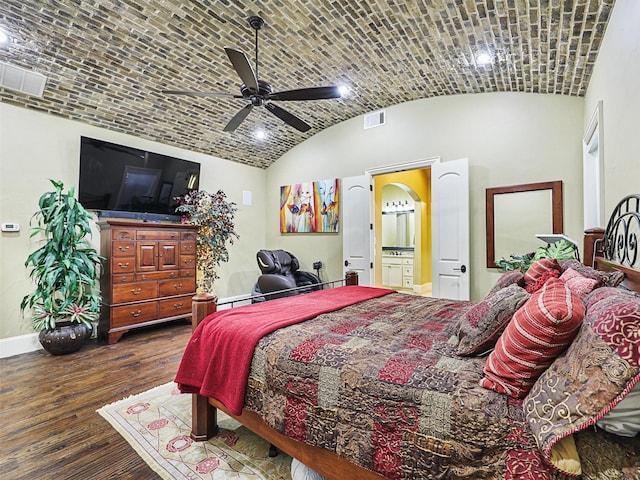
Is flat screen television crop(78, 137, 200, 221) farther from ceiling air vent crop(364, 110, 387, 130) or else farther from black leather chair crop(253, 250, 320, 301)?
ceiling air vent crop(364, 110, 387, 130)

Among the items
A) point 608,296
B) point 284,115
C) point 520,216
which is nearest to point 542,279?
point 608,296

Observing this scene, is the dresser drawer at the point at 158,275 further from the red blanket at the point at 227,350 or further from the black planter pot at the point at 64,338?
the red blanket at the point at 227,350

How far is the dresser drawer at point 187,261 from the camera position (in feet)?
15.1

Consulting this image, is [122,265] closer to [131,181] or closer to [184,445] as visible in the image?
[131,181]

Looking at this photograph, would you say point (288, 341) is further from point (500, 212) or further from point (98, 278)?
point (98, 278)

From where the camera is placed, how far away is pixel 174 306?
4.48 m

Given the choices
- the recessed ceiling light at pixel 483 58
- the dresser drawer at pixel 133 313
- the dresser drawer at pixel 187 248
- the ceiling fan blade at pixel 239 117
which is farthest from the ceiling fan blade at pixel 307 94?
the dresser drawer at pixel 133 313

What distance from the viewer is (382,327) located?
1.91 metres

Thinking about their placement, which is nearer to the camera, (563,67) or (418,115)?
(563,67)

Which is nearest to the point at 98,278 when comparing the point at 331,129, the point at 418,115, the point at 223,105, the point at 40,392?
the point at 40,392

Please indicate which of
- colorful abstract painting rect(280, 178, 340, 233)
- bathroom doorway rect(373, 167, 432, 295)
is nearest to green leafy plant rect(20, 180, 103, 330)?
colorful abstract painting rect(280, 178, 340, 233)

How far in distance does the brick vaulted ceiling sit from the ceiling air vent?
0.45 metres

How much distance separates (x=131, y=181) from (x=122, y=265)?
1179 mm

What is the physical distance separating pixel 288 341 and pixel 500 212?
3.45 m
